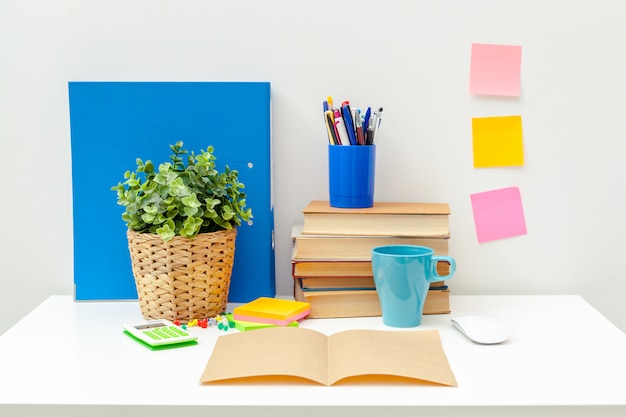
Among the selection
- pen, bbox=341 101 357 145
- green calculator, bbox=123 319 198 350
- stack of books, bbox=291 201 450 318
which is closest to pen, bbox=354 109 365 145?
pen, bbox=341 101 357 145

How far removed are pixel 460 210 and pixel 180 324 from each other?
1.60 feet

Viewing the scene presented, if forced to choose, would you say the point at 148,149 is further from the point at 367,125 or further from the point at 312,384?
the point at 312,384

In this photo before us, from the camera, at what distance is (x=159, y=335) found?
83 centimetres

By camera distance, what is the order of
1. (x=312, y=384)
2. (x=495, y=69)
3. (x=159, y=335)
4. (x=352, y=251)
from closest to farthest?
(x=312, y=384) → (x=159, y=335) → (x=352, y=251) → (x=495, y=69)

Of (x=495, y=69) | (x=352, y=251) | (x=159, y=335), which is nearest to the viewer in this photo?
(x=159, y=335)

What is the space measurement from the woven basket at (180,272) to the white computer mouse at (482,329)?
33 cm

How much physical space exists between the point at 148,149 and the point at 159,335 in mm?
334

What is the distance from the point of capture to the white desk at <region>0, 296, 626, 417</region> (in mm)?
653

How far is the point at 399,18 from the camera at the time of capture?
105 centimetres

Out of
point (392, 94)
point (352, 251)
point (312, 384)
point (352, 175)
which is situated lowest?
point (312, 384)

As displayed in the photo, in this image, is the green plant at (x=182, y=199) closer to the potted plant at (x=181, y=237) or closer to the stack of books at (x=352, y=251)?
the potted plant at (x=181, y=237)

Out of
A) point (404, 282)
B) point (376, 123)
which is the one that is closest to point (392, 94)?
point (376, 123)

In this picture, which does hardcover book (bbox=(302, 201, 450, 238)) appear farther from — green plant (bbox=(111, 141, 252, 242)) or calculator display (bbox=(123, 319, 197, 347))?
calculator display (bbox=(123, 319, 197, 347))

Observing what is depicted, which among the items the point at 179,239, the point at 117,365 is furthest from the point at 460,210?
the point at 117,365
